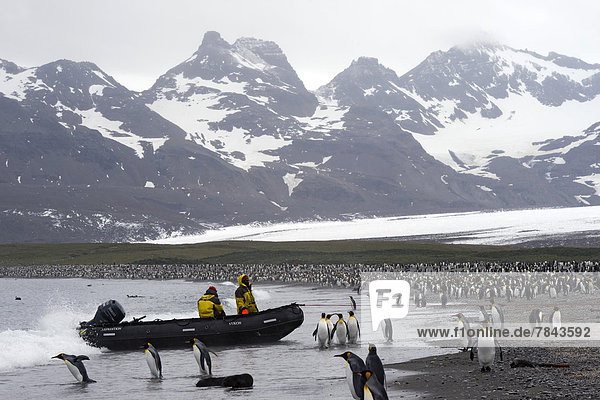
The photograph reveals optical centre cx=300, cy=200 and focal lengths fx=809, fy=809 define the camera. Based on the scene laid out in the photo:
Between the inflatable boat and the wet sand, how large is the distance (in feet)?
27.9

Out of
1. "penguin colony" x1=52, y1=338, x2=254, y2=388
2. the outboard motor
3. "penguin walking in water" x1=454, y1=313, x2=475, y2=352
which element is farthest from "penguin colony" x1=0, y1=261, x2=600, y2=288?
"penguin colony" x1=52, y1=338, x2=254, y2=388

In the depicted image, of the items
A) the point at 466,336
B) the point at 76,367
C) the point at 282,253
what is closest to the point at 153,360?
the point at 76,367

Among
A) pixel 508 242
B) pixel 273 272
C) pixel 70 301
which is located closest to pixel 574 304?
pixel 70 301

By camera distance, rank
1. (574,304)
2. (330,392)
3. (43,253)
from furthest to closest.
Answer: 1. (43,253)
2. (574,304)
3. (330,392)

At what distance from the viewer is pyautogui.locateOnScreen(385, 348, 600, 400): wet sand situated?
57.1ft

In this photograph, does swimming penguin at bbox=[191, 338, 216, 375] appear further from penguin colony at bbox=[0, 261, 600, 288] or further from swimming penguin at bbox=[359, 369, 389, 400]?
penguin colony at bbox=[0, 261, 600, 288]

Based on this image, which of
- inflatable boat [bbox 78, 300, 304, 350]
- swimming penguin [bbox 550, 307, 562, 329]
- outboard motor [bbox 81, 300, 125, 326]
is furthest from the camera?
outboard motor [bbox 81, 300, 125, 326]

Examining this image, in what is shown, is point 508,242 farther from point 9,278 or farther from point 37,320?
point 37,320

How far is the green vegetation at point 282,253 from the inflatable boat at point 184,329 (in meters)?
52.0

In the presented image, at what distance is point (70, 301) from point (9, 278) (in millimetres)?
46198

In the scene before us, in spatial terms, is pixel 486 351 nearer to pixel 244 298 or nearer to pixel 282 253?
pixel 244 298

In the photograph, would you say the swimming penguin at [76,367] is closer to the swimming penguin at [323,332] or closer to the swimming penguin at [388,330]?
the swimming penguin at [323,332]

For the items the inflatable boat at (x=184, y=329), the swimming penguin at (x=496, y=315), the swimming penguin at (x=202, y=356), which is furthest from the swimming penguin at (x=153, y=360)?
the swimming penguin at (x=496, y=315)

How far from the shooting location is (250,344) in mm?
31297
